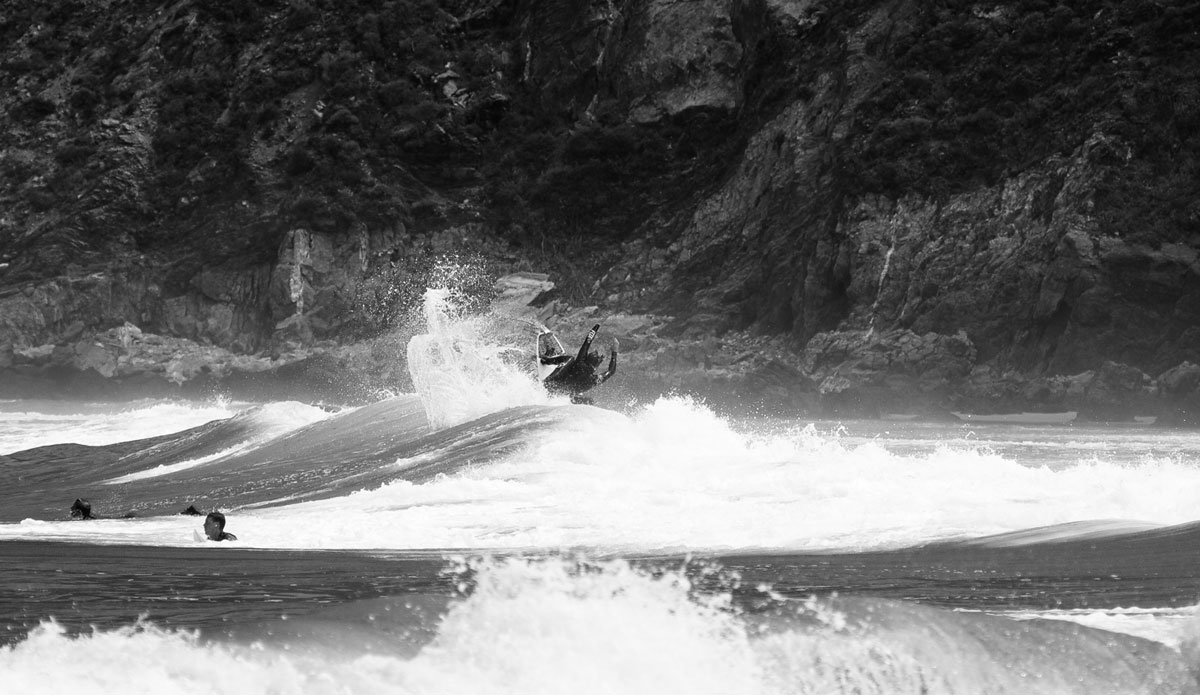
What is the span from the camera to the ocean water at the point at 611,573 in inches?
266

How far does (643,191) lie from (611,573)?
43.0 m

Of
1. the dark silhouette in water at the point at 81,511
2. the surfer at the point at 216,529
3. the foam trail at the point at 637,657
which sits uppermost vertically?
the dark silhouette in water at the point at 81,511

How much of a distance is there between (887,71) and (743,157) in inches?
252

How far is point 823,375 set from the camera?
126 ft

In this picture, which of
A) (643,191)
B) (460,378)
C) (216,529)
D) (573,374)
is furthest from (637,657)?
(643,191)

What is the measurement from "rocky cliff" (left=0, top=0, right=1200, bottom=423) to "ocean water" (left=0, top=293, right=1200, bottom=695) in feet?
57.8

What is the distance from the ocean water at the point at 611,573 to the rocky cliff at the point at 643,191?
1761 cm

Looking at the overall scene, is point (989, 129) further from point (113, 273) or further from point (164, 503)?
point (113, 273)

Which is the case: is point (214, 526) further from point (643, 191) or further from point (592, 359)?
point (643, 191)

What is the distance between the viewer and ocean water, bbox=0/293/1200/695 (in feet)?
22.1

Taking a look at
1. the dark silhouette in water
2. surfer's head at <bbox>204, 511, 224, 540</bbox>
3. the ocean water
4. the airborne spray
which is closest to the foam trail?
the ocean water

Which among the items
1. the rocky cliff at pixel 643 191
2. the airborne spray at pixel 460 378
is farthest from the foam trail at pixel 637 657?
the rocky cliff at pixel 643 191

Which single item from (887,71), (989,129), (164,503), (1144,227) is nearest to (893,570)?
(164,503)

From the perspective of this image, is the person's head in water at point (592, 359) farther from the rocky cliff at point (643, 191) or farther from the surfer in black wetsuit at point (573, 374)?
the rocky cliff at point (643, 191)
